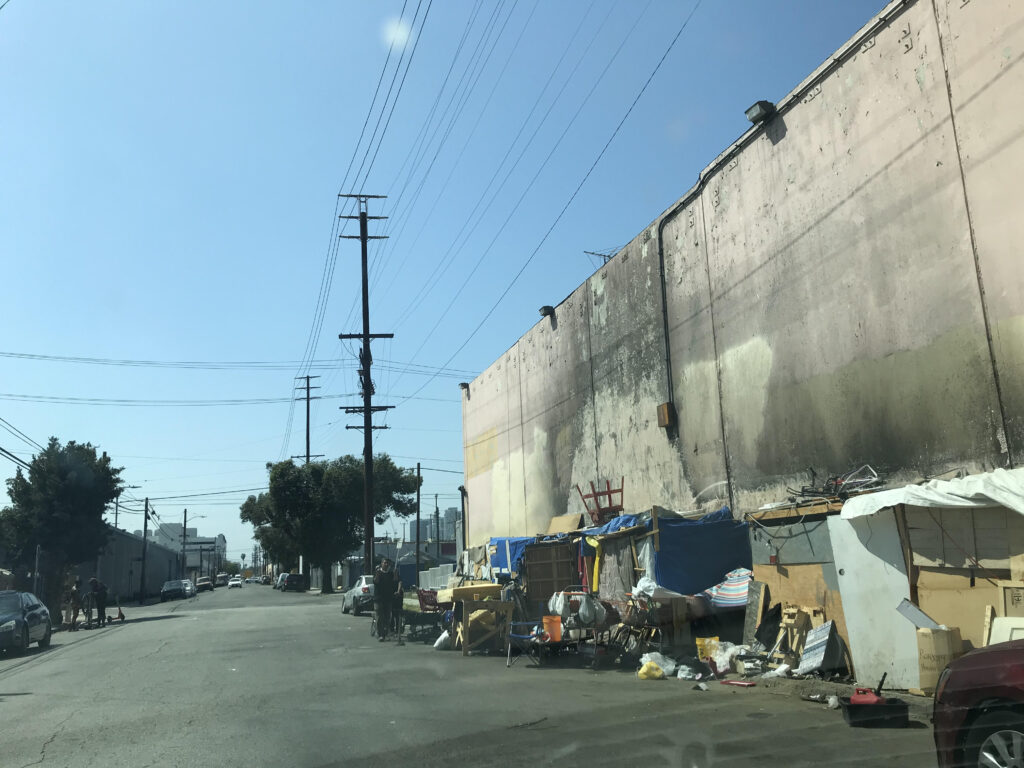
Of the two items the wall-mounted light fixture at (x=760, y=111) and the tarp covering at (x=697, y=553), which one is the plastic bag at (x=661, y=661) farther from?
the wall-mounted light fixture at (x=760, y=111)

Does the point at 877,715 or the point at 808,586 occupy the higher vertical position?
the point at 808,586

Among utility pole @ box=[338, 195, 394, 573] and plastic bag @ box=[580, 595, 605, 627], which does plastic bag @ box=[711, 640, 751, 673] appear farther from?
utility pole @ box=[338, 195, 394, 573]

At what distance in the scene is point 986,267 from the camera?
10547mm

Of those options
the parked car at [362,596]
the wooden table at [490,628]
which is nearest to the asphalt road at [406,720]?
the wooden table at [490,628]

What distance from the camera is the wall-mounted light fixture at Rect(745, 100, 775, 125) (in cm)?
1527

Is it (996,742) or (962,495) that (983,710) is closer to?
(996,742)

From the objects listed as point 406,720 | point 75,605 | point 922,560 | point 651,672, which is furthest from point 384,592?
point 75,605

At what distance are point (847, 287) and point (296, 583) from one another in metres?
66.2

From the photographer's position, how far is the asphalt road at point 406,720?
725 cm

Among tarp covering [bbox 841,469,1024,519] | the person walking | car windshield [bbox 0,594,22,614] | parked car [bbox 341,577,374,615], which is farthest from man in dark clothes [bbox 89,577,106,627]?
tarp covering [bbox 841,469,1024,519]

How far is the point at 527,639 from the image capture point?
14.3m

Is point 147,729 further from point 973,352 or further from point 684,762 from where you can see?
point 973,352

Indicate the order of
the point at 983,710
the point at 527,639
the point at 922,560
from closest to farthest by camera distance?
the point at 983,710
the point at 922,560
the point at 527,639

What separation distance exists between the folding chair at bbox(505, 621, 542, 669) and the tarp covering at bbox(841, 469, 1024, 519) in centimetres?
615
